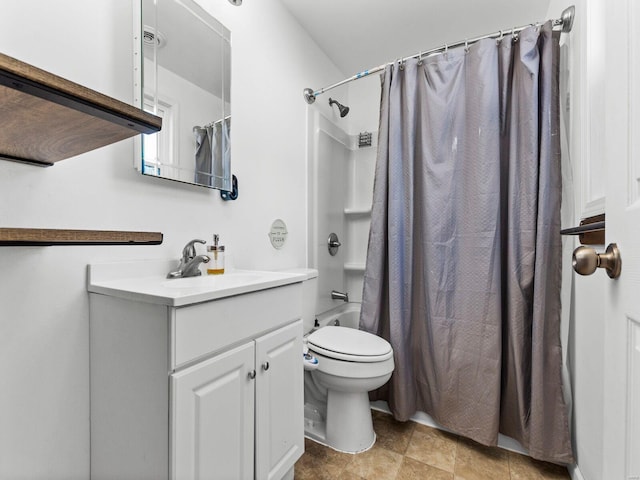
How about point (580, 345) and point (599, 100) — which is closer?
point (599, 100)

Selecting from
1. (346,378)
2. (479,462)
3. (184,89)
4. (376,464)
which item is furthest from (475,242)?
(184,89)

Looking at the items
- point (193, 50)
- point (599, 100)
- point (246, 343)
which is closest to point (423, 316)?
point (246, 343)

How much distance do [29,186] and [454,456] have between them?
1908 mm

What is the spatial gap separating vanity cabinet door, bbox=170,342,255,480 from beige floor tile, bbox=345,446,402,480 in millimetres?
568

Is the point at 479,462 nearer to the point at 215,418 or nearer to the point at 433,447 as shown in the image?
the point at 433,447

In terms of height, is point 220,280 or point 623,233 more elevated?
point 623,233

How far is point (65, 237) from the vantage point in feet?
1.89

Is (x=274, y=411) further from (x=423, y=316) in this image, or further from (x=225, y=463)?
(x=423, y=316)

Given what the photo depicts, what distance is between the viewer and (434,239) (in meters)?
1.58

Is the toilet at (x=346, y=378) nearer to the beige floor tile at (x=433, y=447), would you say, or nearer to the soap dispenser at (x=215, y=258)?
the beige floor tile at (x=433, y=447)

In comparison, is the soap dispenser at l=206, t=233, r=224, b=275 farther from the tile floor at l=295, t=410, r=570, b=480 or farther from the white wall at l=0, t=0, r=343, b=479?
the tile floor at l=295, t=410, r=570, b=480

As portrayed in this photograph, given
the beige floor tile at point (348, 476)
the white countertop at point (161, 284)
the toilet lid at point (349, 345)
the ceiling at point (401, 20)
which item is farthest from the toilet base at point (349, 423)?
the ceiling at point (401, 20)

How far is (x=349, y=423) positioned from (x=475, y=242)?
106cm

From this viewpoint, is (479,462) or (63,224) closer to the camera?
(63,224)
